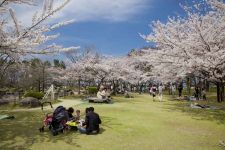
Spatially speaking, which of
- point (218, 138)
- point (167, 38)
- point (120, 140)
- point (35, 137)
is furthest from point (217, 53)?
point (35, 137)

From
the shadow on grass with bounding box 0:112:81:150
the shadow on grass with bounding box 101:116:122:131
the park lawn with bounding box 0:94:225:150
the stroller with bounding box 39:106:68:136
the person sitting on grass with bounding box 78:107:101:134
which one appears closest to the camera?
the park lawn with bounding box 0:94:225:150

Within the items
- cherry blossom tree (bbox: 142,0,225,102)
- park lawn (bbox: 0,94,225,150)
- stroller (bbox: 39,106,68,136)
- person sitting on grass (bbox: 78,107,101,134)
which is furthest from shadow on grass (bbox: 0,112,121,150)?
cherry blossom tree (bbox: 142,0,225,102)

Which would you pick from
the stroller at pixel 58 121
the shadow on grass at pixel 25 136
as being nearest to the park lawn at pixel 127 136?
the shadow on grass at pixel 25 136

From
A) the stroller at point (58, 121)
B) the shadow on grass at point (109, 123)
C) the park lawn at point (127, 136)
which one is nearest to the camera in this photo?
the park lawn at point (127, 136)

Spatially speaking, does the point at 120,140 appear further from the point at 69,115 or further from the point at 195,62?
the point at 195,62

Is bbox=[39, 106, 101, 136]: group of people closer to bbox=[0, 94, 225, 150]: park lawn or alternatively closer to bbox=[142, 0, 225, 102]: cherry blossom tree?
bbox=[0, 94, 225, 150]: park lawn

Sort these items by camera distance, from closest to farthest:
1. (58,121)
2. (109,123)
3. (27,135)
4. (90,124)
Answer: (27,135) → (90,124) → (58,121) → (109,123)

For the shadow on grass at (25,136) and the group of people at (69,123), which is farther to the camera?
the group of people at (69,123)

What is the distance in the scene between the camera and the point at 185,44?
67.3 ft

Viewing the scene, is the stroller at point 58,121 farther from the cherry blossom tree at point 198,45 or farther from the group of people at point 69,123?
the cherry blossom tree at point 198,45

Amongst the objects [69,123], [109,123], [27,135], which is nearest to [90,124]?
[69,123]

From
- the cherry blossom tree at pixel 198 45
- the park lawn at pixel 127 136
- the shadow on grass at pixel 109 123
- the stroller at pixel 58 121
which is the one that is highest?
the cherry blossom tree at pixel 198 45

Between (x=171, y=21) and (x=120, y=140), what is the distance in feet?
51.5

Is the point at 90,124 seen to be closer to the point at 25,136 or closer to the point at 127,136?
the point at 127,136
